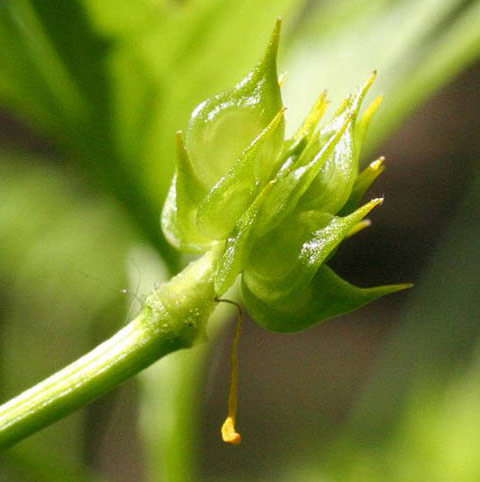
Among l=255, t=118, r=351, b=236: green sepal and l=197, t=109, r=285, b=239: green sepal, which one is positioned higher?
l=197, t=109, r=285, b=239: green sepal

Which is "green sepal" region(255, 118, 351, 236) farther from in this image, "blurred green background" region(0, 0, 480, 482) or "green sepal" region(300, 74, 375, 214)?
"blurred green background" region(0, 0, 480, 482)

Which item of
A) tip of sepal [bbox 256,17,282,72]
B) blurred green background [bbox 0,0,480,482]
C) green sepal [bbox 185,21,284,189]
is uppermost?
tip of sepal [bbox 256,17,282,72]

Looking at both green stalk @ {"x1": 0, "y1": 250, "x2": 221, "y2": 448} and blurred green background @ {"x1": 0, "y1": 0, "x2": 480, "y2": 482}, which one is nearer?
green stalk @ {"x1": 0, "y1": 250, "x2": 221, "y2": 448}

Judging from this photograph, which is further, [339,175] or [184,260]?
[184,260]

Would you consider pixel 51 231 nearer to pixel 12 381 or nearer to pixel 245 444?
pixel 12 381

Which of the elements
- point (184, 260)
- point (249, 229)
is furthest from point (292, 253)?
point (184, 260)

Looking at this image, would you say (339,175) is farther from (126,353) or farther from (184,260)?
(184,260)

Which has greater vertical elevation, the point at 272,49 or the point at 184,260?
the point at 272,49

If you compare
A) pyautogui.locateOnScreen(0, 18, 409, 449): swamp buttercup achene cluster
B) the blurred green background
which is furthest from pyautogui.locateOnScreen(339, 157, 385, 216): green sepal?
the blurred green background

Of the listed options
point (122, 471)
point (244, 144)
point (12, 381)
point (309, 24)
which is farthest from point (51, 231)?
point (122, 471)
